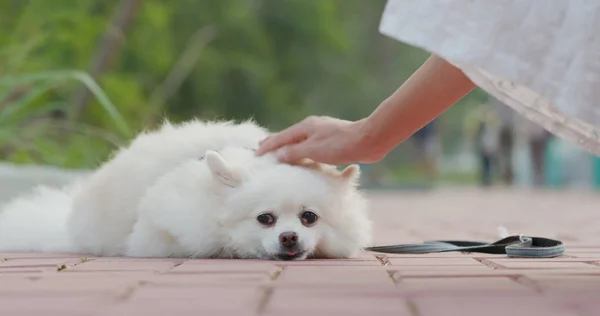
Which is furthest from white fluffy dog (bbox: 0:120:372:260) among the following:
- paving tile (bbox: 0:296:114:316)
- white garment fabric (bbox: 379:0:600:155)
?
paving tile (bbox: 0:296:114:316)

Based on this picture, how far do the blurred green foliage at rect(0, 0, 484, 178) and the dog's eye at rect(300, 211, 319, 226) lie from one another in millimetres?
2761

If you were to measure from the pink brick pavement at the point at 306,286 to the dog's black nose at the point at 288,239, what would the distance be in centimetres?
10

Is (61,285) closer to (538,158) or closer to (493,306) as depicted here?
(493,306)

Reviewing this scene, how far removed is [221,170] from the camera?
3.73 m

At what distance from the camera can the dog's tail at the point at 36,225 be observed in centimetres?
450

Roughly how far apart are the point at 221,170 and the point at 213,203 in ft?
0.52

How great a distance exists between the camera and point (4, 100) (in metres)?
6.98

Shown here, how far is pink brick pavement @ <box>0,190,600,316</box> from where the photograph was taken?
89.7 inches

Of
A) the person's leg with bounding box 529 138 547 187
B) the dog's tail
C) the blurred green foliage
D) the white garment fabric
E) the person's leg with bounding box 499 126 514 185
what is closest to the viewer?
the white garment fabric

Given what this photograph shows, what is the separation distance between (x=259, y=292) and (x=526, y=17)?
1009 millimetres

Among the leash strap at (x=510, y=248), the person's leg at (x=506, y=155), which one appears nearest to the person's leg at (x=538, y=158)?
the person's leg at (x=506, y=155)

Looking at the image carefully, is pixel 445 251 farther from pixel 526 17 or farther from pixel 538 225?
pixel 538 225

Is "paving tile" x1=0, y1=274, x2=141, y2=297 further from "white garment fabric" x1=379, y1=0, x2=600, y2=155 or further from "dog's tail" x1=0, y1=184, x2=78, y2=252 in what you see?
"dog's tail" x1=0, y1=184, x2=78, y2=252

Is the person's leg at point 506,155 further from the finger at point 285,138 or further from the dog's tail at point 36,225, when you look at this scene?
the finger at point 285,138
